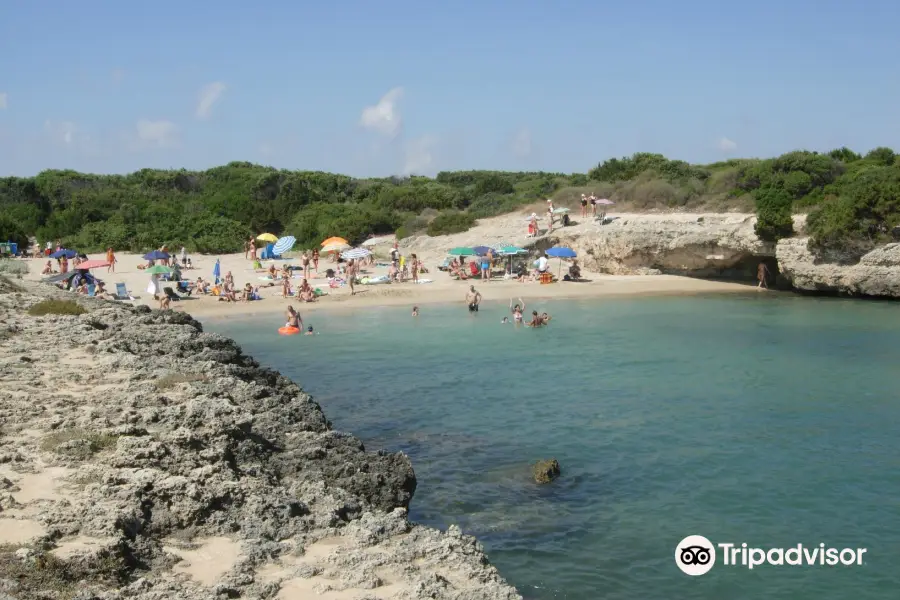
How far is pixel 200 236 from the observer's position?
155 ft

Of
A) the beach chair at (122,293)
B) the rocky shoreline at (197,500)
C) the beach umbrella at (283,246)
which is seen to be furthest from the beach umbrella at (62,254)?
the rocky shoreline at (197,500)

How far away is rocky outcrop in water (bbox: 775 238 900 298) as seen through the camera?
30.3 meters

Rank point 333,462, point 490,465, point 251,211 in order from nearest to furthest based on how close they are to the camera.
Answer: point 333,462 < point 490,465 < point 251,211

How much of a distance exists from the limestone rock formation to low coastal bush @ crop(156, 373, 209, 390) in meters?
5.66

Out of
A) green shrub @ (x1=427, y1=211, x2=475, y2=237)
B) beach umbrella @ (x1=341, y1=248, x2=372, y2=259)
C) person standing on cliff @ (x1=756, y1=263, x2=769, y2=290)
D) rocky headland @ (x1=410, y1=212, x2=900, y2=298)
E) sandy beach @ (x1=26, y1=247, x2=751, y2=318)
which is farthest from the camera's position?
green shrub @ (x1=427, y1=211, x2=475, y2=237)

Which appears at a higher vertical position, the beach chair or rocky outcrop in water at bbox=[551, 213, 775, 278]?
rocky outcrop in water at bbox=[551, 213, 775, 278]

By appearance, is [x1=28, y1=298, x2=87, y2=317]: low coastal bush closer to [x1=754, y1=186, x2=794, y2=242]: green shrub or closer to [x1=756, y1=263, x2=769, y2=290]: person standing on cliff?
[x1=754, y1=186, x2=794, y2=242]: green shrub

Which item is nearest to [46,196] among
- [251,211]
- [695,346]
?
[251,211]

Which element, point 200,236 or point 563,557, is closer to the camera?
point 563,557

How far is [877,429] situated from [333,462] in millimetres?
10075

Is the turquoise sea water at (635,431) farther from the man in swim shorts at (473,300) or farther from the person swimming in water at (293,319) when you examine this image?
the man in swim shorts at (473,300)

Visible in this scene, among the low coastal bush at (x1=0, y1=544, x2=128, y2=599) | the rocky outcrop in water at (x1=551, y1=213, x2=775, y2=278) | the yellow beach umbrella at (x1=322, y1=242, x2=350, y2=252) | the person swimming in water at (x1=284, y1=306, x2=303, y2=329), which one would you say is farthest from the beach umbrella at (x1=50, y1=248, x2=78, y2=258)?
the low coastal bush at (x1=0, y1=544, x2=128, y2=599)

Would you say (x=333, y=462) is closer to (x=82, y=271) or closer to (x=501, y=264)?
(x=82, y=271)

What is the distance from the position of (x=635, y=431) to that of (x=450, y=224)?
30130mm
